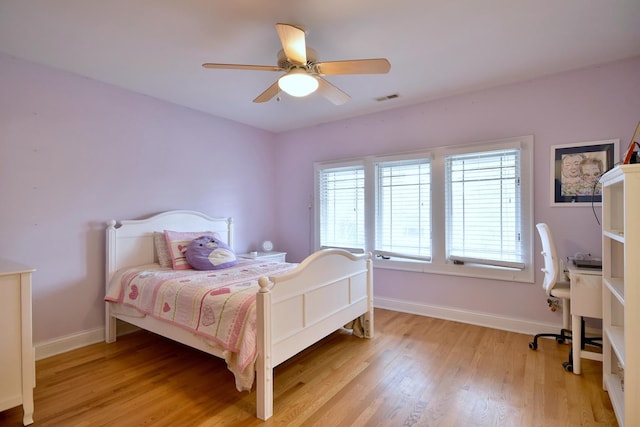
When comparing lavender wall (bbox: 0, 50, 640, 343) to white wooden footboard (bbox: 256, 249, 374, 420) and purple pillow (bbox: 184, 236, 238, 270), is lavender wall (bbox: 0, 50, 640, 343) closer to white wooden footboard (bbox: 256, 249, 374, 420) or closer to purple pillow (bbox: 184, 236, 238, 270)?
purple pillow (bbox: 184, 236, 238, 270)

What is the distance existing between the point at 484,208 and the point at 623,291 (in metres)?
1.54

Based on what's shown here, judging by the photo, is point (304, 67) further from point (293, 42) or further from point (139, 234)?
point (139, 234)

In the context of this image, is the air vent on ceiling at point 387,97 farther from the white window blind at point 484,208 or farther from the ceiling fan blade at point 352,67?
the ceiling fan blade at point 352,67

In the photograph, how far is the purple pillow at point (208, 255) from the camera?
3070mm

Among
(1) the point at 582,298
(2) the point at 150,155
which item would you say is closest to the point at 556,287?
(1) the point at 582,298

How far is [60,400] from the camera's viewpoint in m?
2.05

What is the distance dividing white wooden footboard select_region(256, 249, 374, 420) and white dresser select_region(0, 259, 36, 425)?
1296mm

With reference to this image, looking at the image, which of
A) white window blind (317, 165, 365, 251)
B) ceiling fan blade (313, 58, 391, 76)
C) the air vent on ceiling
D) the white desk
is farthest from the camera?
white window blind (317, 165, 365, 251)

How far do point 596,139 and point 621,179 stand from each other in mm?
1378

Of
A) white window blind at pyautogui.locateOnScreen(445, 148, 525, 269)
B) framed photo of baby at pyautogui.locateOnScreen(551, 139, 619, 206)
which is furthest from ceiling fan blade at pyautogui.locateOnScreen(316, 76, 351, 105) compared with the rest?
framed photo of baby at pyautogui.locateOnScreen(551, 139, 619, 206)

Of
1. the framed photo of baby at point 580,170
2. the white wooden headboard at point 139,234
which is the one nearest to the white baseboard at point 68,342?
the white wooden headboard at point 139,234

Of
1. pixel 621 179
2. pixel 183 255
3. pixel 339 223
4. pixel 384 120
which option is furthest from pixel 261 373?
pixel 384 120

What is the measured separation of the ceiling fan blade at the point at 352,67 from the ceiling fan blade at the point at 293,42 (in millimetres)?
146

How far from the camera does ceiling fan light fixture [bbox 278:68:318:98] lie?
2.05 metres
